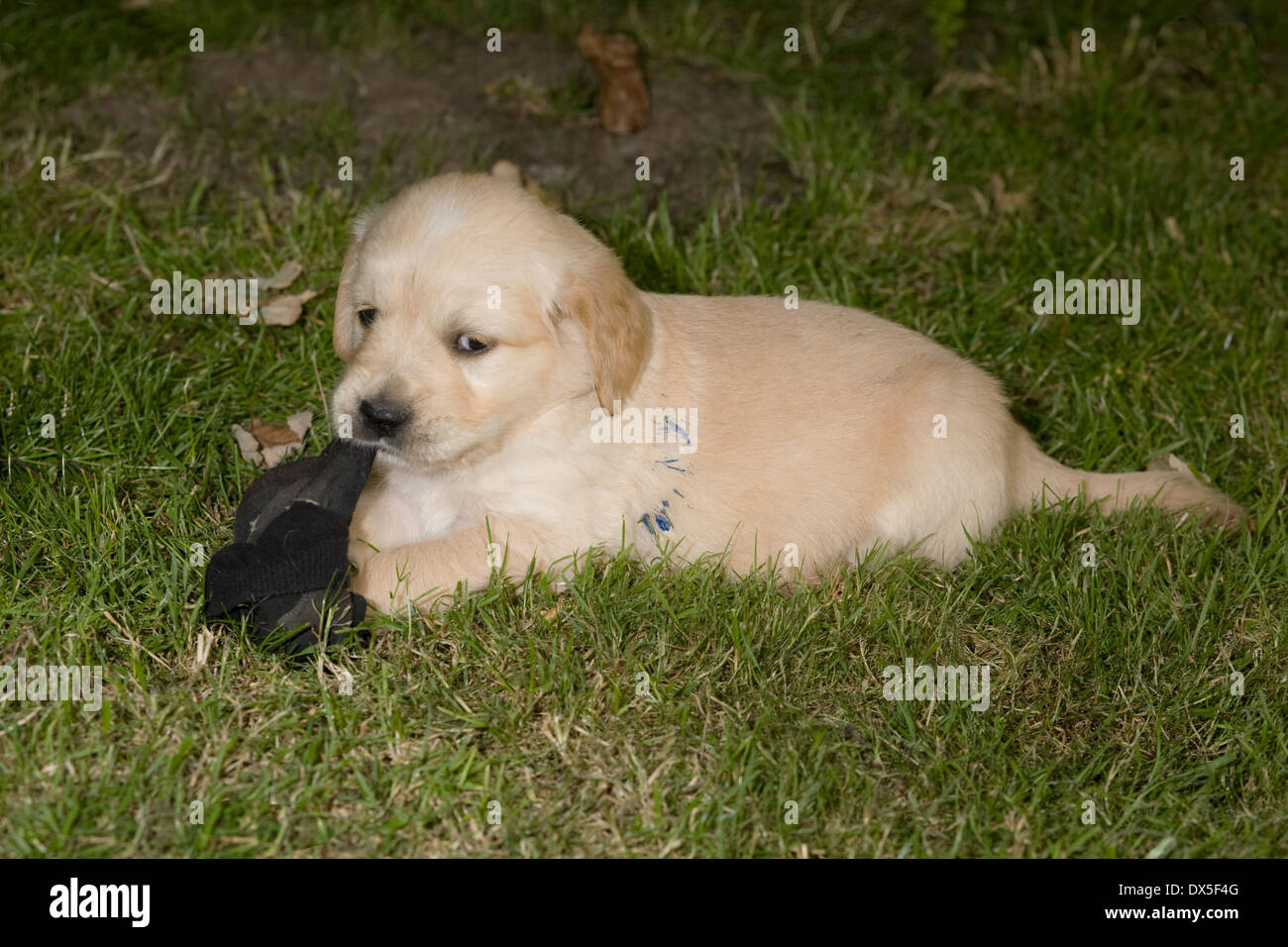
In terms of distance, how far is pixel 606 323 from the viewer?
3.28m

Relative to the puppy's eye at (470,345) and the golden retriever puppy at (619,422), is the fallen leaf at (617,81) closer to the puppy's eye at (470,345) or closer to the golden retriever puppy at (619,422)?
the golden retriever puppy at (619,422)

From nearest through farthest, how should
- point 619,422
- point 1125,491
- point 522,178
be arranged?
1. point 619,422
2. point 1125,491
3. point 522,178

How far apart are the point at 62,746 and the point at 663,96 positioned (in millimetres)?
3967

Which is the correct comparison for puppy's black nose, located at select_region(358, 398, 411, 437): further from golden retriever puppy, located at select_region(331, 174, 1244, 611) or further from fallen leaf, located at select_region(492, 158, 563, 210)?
fallen leaf, located at select_region(492, 158, 563, 210)

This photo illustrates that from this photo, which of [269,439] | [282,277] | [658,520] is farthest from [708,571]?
[282,277]

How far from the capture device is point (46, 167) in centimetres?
500

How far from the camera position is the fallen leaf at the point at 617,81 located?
5.58m

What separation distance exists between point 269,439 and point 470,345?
1.18 meters

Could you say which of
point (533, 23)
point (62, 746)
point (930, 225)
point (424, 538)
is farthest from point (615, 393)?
point (533, 23)

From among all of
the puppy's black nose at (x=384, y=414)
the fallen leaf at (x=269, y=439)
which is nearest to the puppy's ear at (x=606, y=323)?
the puppy's black nose at (x=384, y=414)

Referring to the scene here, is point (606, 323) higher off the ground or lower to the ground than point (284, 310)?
higher

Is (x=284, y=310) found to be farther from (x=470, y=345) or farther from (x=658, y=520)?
(x=658, y=520)

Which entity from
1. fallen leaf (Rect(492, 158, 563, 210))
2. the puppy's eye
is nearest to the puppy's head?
the puppy's eye

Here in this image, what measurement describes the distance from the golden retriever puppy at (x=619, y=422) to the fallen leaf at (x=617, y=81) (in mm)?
1927
